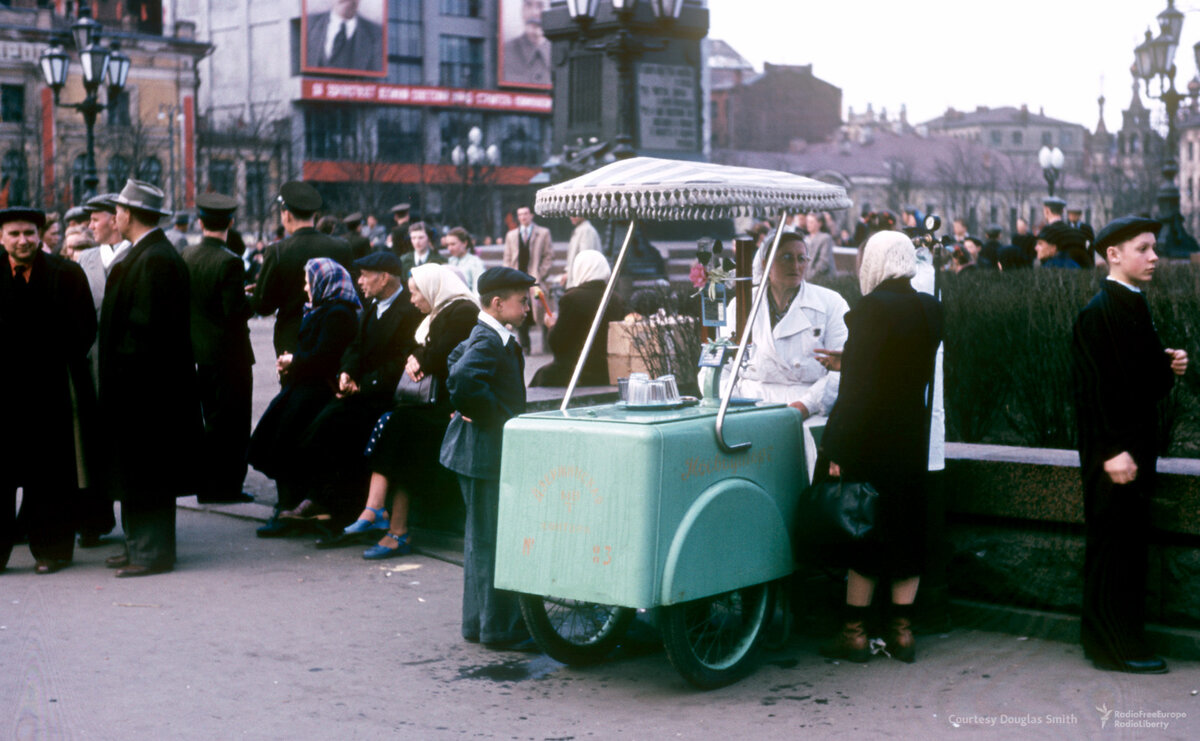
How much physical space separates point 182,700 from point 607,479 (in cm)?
199

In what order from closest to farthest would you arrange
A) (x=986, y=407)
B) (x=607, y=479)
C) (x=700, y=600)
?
(x=607, y=479)
(x=700, y=600)
(x=986, y=407)

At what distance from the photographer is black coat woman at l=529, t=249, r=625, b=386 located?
11.0 metres

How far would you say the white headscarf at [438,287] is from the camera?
7.87 metres

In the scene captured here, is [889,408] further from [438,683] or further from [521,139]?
[521,139]

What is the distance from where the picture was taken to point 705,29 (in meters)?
22.7

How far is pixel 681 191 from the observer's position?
615 centimetres

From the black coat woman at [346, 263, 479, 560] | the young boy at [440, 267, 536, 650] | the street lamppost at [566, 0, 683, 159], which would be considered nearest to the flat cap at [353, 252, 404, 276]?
the black coat woman at [346, 263, 479, 560]

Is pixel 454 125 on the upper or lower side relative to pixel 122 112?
upper

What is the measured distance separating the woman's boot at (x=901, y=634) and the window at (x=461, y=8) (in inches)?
3370

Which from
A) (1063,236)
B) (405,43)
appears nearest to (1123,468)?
(1063,236)

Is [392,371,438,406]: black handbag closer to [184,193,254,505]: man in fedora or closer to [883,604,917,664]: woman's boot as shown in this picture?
[184,193,254,505]: man in fedora

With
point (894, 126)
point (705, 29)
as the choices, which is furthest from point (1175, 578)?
point (894, 126)

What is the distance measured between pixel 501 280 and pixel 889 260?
1.80m

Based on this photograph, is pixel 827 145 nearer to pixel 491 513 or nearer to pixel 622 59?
pixel 622 59
